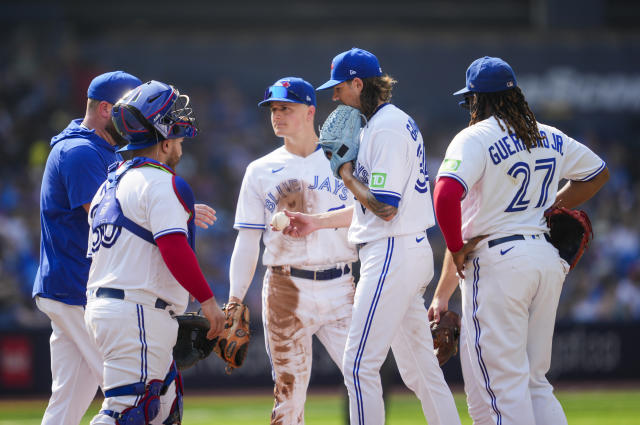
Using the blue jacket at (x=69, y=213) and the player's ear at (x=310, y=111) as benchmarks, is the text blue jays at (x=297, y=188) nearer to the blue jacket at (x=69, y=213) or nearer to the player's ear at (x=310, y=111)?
the player's ear at (x=310, y=111)

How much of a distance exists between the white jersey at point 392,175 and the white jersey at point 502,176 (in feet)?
0.82

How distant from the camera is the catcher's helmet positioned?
4398 millimetres

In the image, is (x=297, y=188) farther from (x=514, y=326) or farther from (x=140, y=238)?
(x=514, y=326)

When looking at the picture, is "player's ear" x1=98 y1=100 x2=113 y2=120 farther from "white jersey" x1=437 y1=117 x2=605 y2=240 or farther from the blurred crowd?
the blurred crowd

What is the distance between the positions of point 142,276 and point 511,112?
2255 millimetres

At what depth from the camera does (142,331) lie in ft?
13.7

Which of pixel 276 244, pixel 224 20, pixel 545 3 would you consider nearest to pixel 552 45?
pixel 545 3

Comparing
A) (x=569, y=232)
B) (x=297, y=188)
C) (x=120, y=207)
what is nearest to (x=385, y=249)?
(x=569, y=232)

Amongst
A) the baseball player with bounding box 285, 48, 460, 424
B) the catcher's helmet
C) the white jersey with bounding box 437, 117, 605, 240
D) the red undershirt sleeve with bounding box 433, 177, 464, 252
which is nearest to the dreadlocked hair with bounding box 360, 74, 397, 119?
the baseball player with bounding box 285, 48, 460, 424

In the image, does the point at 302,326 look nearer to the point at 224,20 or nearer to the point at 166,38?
the point at 166,38

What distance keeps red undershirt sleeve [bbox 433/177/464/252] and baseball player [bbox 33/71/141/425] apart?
193 centimetres

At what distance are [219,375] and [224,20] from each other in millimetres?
9883

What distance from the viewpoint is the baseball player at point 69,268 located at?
191 inches

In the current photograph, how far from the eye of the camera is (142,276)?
423cm
